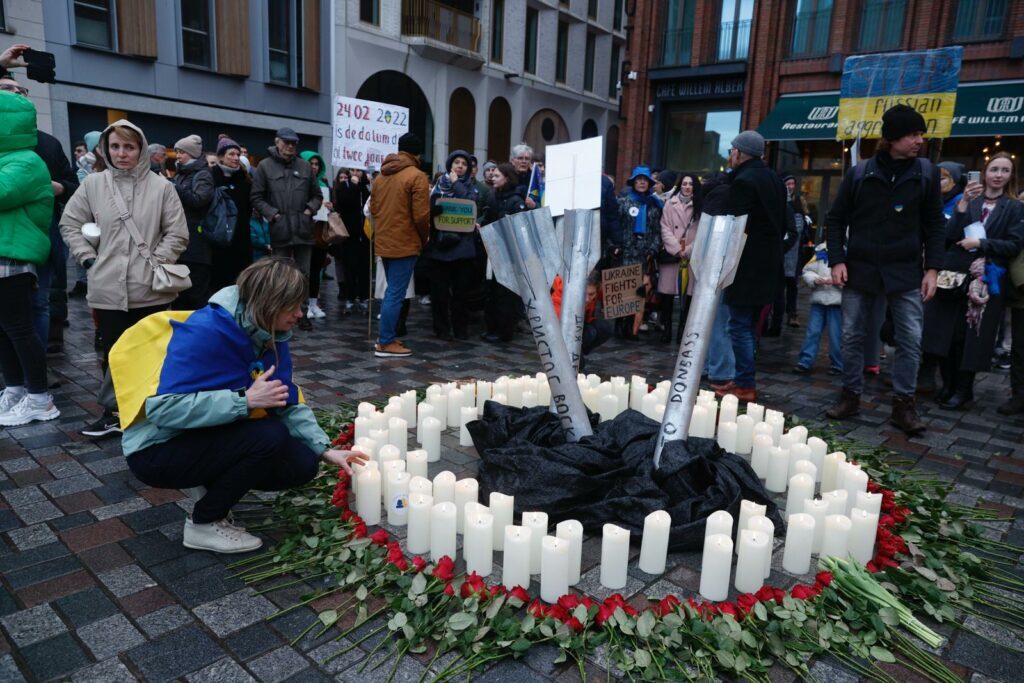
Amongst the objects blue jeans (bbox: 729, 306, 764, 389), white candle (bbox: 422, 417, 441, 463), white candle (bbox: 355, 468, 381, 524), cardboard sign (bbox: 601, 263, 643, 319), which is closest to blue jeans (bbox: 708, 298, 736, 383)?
blue jeans (bbox: 729, 306, 764, 389)

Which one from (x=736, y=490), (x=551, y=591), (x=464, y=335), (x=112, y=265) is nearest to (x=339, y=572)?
(x=551, y=591)

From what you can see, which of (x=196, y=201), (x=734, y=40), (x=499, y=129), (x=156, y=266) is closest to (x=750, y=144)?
(x=156, y=266)

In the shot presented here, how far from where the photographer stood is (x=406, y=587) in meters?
2.49

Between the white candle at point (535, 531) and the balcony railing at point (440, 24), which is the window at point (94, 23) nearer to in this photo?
the balcony railing at point (440, 24)

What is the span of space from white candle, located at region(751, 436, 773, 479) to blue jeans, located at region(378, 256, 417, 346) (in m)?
3.93

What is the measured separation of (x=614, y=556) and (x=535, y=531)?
310 millimetres

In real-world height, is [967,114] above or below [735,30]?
below

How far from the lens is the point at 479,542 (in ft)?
8.62

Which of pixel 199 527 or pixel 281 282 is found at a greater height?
pixel 281 282

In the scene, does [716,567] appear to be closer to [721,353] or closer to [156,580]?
[156,580]

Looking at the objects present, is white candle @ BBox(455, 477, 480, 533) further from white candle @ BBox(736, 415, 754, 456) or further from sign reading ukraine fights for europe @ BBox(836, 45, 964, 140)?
sign reading ukraine fights for europe @ BBox(836, 45, 964, 140)

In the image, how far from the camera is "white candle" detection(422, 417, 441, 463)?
150 inches

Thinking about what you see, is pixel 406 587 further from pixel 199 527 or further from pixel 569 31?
pixel 569 31

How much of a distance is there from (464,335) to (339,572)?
528 centimetres
